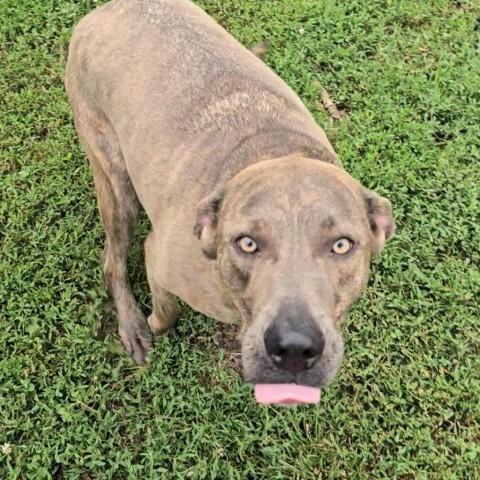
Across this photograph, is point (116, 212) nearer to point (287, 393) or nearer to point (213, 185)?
point (213, 185)

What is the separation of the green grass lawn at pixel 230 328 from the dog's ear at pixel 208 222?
1380 mm

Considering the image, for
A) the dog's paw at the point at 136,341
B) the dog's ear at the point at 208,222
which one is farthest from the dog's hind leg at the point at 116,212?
the dog's ear at the point at 208,222

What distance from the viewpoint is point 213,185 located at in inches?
128

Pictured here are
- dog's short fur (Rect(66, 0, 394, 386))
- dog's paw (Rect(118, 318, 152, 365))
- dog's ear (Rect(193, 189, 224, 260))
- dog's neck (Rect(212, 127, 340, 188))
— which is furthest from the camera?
dog's paw (Rect(118, 318, 152, 365))

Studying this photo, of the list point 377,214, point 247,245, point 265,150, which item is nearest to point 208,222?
point 247,245

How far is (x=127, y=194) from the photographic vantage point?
400 cm

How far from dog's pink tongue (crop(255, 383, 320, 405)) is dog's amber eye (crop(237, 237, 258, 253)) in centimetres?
58

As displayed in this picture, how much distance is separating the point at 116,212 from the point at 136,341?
34.4 inches

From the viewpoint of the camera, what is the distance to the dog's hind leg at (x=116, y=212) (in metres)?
3.85

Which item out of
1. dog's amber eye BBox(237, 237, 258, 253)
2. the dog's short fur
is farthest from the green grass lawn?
dog's amber eye BBox(237, 237, 258, 253)

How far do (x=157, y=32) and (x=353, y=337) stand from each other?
7.61ft

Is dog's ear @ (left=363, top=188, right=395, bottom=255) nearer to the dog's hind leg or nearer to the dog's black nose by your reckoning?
the dog's black nose

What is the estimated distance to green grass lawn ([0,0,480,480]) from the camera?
3824 mm

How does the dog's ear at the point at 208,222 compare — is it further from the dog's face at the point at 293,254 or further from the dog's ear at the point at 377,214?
the dog's ear at the point at 377,214
